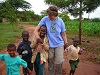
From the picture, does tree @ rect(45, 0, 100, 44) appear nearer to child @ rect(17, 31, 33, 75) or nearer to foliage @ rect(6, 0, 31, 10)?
child @ rect(17, 31, 33, 75)

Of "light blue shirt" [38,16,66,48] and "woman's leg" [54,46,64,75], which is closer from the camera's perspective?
"light blue shirt" [38,16,66,48]

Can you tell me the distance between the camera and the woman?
4.60 metres

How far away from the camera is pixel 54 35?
4652 mm

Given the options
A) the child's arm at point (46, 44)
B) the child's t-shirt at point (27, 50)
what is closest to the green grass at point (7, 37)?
the child's t-shirt at point (27, 50)

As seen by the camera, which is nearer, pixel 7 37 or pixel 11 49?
pixel 11 49

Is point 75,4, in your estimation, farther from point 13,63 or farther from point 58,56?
point 13,63

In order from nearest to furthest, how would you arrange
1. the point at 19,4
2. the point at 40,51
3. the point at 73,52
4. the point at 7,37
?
the point at 40,51
the point at 73,52
the point at 7,37
the point at 19,4

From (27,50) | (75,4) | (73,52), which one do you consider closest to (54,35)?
(27,50)

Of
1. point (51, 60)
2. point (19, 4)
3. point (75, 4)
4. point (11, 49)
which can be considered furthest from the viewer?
point (19, 4)

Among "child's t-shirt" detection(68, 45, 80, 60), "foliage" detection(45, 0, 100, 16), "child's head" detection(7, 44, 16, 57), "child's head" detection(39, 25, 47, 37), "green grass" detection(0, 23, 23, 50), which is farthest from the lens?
"green grass" detection(0, 23, 23, 50)

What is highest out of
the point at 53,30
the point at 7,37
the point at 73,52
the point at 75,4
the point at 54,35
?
the point at 75,4

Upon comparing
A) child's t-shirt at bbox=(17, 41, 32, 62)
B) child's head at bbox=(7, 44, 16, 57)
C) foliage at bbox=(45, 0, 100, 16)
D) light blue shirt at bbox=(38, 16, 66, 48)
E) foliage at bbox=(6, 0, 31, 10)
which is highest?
foliage at bbox=(6, 0, 31, 10)

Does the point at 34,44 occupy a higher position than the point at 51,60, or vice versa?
the point at 34,44

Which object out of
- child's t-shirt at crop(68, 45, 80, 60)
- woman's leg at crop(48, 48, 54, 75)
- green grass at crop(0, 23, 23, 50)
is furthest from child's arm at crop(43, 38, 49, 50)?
green grass at crop(0, 23, 23, 50)
